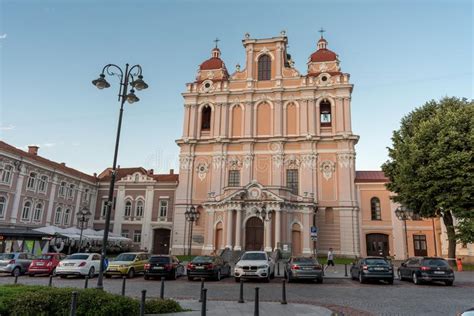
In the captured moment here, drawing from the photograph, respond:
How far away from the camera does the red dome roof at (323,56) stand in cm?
4548

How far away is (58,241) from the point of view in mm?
36531

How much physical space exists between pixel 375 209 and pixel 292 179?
9.83 metres

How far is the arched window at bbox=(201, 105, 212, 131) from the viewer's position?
153 ft

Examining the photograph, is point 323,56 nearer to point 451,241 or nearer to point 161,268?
point 451,241

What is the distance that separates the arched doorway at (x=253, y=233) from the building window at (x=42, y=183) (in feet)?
78.6

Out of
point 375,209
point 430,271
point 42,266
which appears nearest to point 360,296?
point 430,271

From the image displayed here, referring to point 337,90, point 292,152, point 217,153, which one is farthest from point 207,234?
point 337,90

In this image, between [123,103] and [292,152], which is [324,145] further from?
[123,103]

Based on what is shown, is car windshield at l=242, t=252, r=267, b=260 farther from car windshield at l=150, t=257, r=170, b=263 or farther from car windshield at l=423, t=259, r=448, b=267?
car windshield at l=423, t=259, r=448, b=267

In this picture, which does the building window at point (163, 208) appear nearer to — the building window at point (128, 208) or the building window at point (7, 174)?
the building window at point (128, 208)

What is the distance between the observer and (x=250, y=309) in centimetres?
1070

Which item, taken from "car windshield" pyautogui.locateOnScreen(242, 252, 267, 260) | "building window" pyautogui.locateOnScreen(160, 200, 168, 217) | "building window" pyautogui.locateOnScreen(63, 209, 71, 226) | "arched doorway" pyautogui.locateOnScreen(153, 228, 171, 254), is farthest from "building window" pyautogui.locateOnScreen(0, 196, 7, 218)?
"car windshield" pyautogui.locateOnScreen(242, 252, 267, 260)

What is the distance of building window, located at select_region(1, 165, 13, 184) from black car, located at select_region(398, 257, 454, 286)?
1433 inches

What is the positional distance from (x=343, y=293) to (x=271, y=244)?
64.2 ft
